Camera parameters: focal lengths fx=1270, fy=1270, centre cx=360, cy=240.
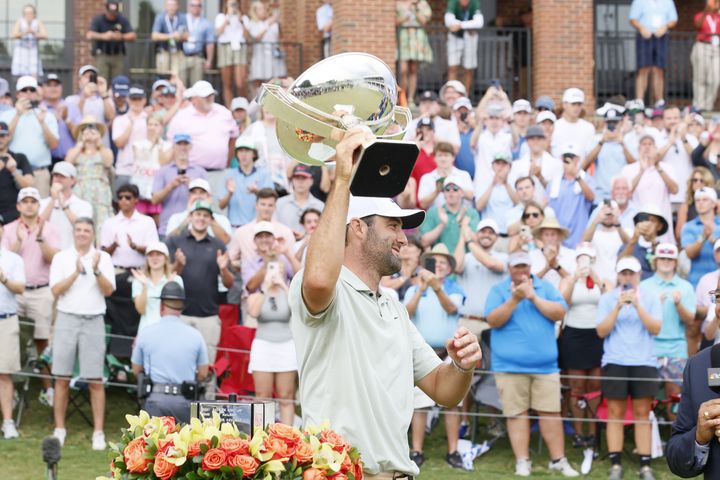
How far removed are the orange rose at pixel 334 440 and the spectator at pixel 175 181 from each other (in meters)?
9.43

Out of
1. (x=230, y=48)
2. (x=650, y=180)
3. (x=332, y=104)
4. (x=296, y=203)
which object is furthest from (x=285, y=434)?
(x=230, y=48)

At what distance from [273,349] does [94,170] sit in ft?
12.8

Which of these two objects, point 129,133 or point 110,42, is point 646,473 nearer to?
point 129,133

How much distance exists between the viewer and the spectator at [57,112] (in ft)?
50.0

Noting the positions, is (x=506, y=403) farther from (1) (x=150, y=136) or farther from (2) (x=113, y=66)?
(2) (x=113, y=66)

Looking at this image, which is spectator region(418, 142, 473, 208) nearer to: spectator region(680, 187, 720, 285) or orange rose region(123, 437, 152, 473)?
spectator region(680, 187, 720, 285)

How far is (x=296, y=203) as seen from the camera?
13.8 metres

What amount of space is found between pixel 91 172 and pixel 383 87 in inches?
394

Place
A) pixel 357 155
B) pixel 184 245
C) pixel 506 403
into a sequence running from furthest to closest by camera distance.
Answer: pixel 184 245 → pixel 506 403 → pixel 357 155

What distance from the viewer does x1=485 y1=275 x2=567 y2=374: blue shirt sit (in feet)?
37.6

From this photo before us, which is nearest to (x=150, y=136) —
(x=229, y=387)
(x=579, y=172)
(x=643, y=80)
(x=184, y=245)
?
(x=184, y=245)

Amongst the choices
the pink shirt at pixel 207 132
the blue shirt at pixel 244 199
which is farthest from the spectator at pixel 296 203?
the pink shirt at pixel 207 132

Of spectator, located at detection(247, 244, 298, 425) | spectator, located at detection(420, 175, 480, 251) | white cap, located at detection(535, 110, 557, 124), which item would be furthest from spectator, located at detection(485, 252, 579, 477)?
white cap, located at detection(535, 110, 557, 124)

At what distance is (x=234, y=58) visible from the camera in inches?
758
